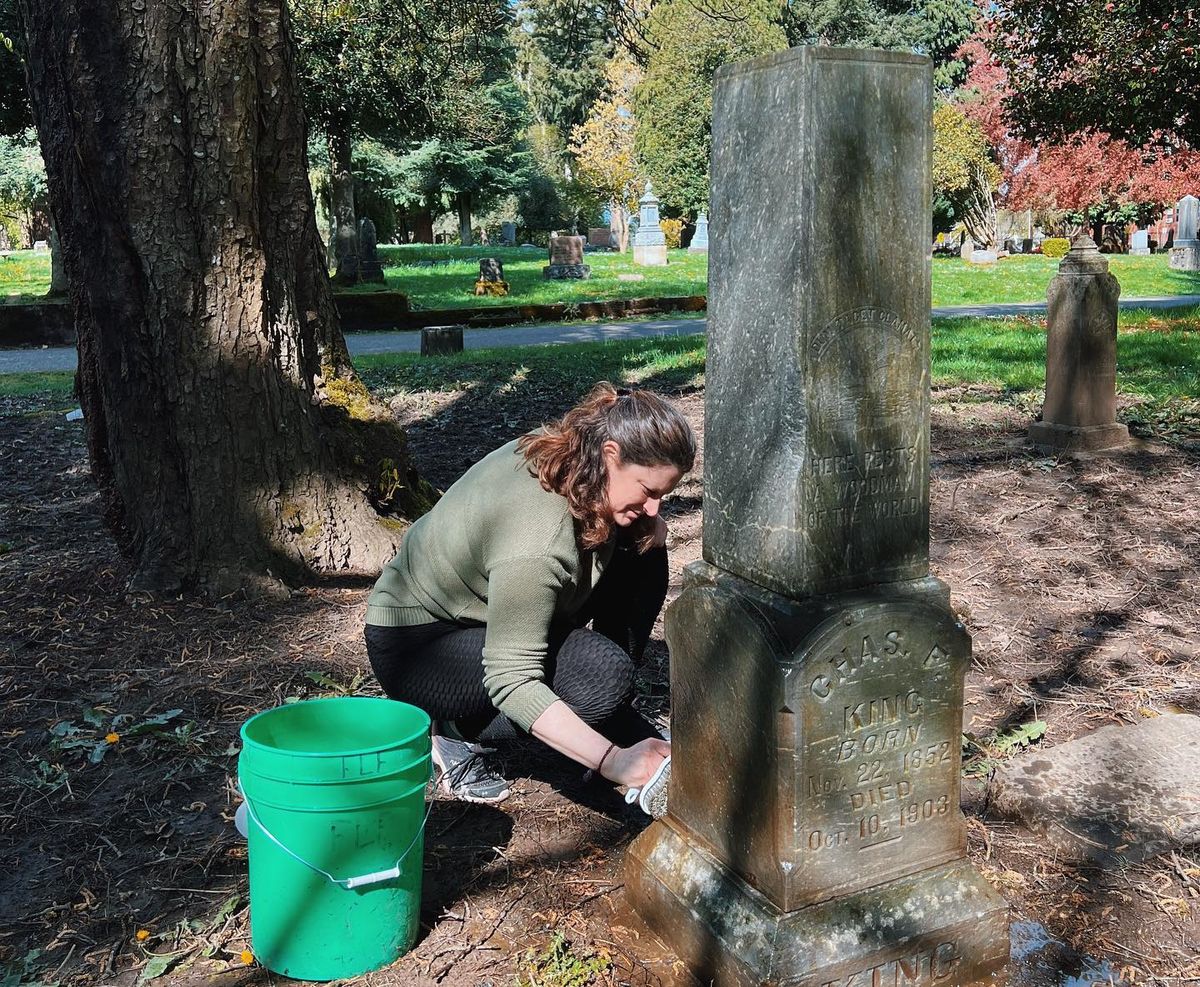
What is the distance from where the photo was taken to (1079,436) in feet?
24.1

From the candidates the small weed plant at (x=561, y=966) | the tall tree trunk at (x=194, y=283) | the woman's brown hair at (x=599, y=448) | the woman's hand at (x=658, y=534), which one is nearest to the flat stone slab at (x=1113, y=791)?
the woman's hand at (x=658, y=534)

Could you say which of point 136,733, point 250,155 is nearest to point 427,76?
point 250,155

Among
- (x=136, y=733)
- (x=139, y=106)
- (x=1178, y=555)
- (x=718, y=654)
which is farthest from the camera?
(x=1178, y=555)

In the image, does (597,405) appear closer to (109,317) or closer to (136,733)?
(136,733)

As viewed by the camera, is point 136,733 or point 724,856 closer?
point 724,856

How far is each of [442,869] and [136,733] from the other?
4.32ft

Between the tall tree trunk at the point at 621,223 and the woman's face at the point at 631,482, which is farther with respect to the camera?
the tall tree trunk at the point at 621,223

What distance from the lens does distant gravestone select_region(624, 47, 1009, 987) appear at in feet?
7.07

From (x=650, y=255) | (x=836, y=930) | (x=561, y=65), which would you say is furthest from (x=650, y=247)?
(x=836, y=930)

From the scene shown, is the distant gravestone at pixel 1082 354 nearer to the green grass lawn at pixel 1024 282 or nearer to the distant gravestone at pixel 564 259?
the green grass lawn at pixel 1024 282

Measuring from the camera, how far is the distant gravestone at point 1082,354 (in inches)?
285

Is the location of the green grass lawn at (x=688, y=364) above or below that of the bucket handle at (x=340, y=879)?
above

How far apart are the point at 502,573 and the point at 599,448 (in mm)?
374

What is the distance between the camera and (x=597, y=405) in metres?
2.76
